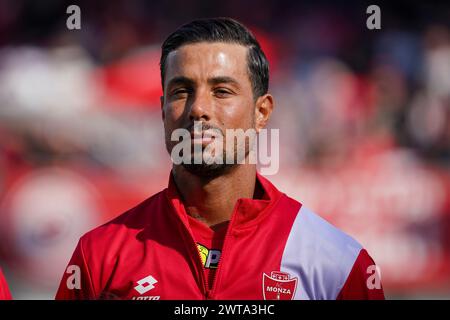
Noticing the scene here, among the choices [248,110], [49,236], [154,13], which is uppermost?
[154,13]

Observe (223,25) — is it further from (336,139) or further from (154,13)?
(154,13)

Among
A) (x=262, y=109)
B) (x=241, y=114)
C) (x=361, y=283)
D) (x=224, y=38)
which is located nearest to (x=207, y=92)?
(x=241, y=114)

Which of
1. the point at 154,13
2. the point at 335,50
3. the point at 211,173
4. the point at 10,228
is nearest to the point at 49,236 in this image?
the point at 10,228

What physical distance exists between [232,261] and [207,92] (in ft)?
2.43

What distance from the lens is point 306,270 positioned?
10.7 ft

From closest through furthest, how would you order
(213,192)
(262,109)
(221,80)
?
(221,80) → (213,192) → (262,109)

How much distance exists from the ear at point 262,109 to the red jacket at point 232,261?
0.36 meters

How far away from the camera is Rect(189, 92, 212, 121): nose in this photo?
3.22 metres

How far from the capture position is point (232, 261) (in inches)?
128

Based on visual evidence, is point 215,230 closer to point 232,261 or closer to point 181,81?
point 232,261

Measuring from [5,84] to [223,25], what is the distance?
5109 millimetres

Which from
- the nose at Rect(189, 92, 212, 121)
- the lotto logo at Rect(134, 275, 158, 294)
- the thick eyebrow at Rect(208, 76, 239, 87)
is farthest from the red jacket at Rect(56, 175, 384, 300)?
the thick eyebrow at Rect(208, 76, 239, 87)

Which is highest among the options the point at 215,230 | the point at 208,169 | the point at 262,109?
the point at 262,109

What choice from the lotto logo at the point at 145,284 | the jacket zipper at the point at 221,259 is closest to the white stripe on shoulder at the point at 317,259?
the jacket zipper at the point at 221,259
